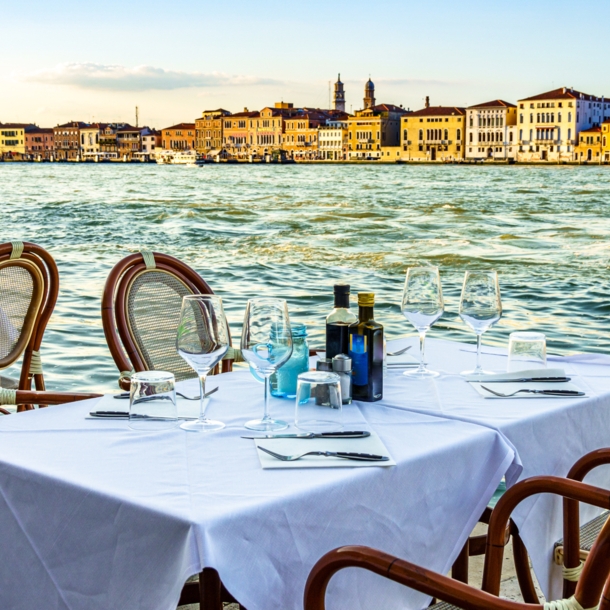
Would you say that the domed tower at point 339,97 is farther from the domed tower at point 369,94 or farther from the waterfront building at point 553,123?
the waterfront building at point 553,123

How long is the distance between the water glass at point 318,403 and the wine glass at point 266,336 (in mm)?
43

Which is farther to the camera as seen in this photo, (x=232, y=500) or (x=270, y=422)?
(x=270, y=422)

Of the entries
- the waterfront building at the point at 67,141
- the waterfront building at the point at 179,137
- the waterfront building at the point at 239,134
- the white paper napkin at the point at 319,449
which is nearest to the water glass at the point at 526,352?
the white paper napkin at the point at 319,449

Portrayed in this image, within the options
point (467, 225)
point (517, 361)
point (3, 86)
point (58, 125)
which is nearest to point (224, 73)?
point (3, 86)

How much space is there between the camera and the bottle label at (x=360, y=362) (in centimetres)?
143

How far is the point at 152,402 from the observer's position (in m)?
1.31

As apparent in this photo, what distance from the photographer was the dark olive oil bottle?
1430 millimetres

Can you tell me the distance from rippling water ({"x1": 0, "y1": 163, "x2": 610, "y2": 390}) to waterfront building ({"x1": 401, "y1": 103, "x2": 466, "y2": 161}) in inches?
2099

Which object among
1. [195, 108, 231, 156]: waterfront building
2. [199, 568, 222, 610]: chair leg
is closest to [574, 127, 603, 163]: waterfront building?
[195, 108, 231, 156]: waterfront building

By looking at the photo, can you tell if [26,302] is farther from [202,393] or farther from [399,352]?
[202,393]

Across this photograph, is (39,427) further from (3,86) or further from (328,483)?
(3,86)

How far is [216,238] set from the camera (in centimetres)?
1380

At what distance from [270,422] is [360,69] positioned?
308 ft

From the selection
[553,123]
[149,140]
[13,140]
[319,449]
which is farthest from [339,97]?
[319,449]
